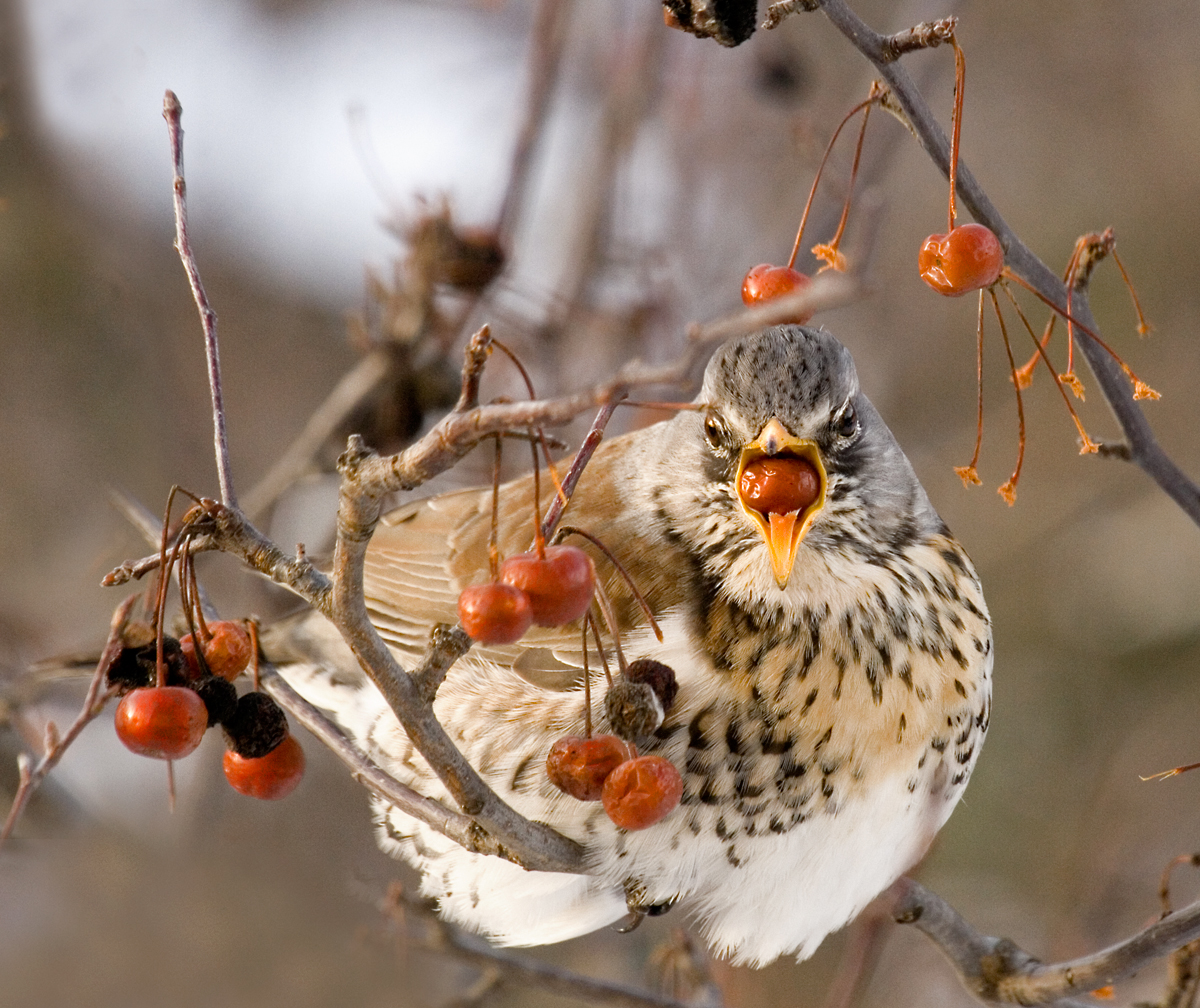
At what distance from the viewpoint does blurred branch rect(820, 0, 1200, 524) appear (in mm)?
1801

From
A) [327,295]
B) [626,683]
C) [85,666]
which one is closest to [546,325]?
[85,666]

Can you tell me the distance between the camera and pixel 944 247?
191cm

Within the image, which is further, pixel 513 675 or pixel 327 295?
pixel 327 295

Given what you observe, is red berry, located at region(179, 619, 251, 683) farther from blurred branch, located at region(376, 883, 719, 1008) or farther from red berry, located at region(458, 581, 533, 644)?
blurred branch, located at region(376, 883, 719, 1008)

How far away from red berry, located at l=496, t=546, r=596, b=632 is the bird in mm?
663

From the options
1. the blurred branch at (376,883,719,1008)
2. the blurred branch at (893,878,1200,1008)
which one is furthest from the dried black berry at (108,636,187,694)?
the blurred branch at (893,878,1200,1008)

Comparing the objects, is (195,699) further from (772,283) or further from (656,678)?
(772,283)

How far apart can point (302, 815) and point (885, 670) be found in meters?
3.47

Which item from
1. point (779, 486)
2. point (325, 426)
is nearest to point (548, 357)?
point (325, 426)

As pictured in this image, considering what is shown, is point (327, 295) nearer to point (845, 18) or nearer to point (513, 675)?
point (513, 675)

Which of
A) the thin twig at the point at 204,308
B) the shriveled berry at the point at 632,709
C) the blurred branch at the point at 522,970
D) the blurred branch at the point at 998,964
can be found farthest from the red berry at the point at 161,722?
the blurred branch at the point at 998,964

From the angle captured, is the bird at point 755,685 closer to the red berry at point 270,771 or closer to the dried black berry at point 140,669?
the red berry at point 270,771

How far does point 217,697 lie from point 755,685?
1.12 m

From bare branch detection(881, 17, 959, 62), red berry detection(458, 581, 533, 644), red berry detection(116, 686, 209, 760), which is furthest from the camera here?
red berry detection(116, 686, 209, 760)
